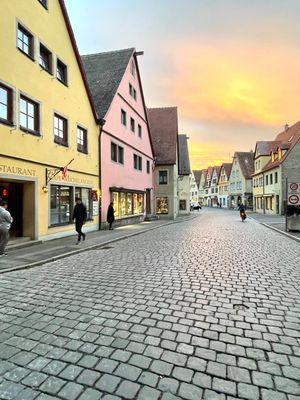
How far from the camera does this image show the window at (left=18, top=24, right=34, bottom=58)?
11805 millimetres

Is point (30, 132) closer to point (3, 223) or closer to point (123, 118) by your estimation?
point (3, 223)

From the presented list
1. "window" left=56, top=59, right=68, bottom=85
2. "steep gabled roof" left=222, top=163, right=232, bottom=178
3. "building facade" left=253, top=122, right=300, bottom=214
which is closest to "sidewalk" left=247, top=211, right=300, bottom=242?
"building facade" left=253, top=122, right=300, bottom=214

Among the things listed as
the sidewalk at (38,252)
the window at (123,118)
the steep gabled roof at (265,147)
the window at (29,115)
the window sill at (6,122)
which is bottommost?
the sidewalk at (38,252)

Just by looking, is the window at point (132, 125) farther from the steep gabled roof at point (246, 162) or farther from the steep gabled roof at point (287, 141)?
the steep gabled roof at point (246, 162)

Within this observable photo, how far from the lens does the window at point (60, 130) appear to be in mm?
14281

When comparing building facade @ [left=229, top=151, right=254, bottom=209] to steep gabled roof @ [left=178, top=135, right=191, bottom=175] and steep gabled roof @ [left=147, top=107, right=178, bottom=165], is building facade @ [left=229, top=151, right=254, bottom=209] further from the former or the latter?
steep gabled roof @ [left=147, top=107, right=178, bottom=165]

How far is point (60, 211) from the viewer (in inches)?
570

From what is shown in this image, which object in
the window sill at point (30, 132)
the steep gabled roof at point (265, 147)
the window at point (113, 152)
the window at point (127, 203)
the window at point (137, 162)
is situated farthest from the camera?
the steep gabled roof at point (265, 147)

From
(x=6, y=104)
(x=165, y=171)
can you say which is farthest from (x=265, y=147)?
(x=6, y=104)

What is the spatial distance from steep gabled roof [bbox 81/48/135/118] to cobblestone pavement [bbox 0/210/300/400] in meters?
14.9

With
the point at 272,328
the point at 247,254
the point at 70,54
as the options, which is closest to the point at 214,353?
the point at 272,328

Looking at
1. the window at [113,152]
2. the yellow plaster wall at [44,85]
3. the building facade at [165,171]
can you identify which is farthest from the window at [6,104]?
the building facade at [165,171]

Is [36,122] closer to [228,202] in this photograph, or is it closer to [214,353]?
[214,353]

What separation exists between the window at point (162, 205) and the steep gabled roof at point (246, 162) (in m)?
32.6
